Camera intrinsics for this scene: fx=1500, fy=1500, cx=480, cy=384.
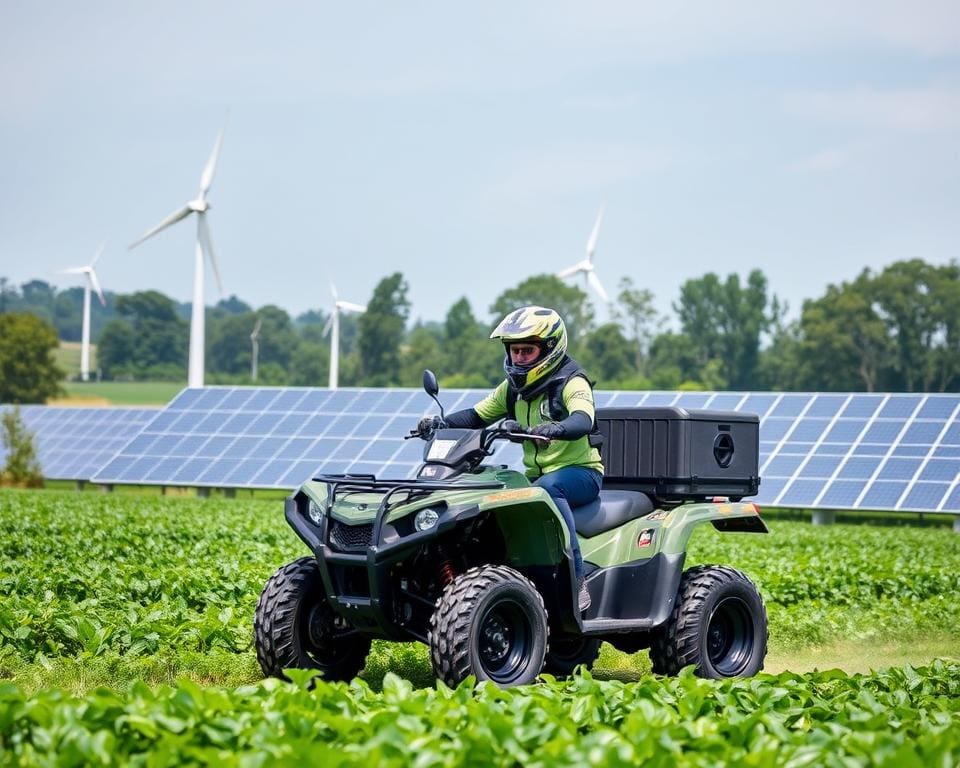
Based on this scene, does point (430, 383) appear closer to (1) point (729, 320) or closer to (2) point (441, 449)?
(2) point (441, 449)

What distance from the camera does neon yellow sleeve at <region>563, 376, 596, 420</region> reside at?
29.6ft

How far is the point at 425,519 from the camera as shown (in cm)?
827

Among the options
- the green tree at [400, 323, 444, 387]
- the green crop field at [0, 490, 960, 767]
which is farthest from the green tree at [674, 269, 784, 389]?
the green crop field at [0, 490, 960, 767]

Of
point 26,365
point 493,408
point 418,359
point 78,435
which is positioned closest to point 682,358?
point 418,359

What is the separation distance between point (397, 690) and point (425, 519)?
147 cm

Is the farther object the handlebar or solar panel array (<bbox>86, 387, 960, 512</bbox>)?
solar panel array (<bbox>86, 387, 960, 512</bbox>)

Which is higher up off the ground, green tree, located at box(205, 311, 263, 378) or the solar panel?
green tree, located at box(205, 311, 263, 378)

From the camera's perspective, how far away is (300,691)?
6.67 m

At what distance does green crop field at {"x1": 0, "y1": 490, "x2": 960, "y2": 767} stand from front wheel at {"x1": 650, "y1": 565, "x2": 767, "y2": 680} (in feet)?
1.79

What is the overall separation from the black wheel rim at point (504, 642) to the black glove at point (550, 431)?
101 cm

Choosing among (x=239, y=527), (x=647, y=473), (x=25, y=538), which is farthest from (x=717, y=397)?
(x=647, y=473)

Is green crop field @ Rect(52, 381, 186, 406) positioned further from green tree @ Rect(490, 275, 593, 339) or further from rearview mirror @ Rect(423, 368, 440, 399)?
rearview mirror @ Rect(423, 368, 440, 399)

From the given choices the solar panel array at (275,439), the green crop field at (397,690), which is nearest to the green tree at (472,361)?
the solar panel array at (275,439)

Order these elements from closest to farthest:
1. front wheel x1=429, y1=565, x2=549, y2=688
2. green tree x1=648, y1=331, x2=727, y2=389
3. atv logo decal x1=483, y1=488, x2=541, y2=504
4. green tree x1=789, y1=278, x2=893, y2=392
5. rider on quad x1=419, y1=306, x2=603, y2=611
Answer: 1. front wheel x1=429, y1=565, x2=549, y2=688
2. atv logo decal x1=483, y1=488, x2=541, y2=504
3. rider on quad x1=419, y1=306, x2=603, y2=611
4. green tree x1=789, y1=278, x2=893, y2=392
5. green tree x1=648, y1=331, x2=727, y2=389
